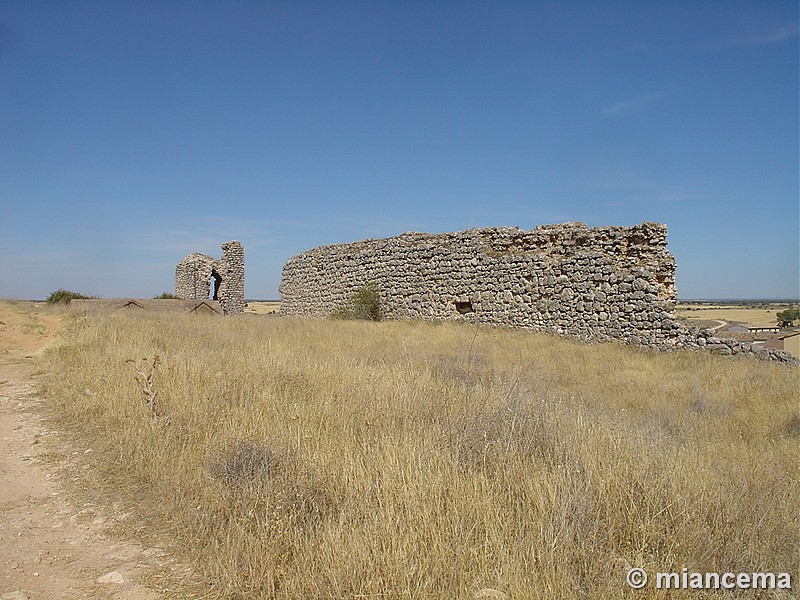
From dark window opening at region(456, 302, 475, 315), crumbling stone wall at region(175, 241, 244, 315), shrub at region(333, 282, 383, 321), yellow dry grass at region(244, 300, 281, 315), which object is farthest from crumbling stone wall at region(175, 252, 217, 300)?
dark window opening at region(456, 302, 475, 315)

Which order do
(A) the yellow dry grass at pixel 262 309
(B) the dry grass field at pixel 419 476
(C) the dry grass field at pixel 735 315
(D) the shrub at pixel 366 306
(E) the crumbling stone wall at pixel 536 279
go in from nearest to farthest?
(B) the dry grass field at pixel 419 476 < (E) the crumbling stone wall at pixel 536 279 < (D) the shrub at pixel 366 306 < (C) the dry grass field at pixel 735 315 < (A) the yellow dry grass at pixel 262 309

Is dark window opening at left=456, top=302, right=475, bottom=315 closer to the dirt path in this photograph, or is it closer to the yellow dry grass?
the yellow dry grass

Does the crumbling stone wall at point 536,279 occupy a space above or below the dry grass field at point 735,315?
above

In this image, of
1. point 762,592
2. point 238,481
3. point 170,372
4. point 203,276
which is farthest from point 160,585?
point 203,276

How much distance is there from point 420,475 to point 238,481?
4.35 feet

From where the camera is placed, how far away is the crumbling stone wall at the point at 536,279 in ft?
43.0

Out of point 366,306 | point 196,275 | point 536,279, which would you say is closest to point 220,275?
point 196,275

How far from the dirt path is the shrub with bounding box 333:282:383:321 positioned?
13484mm

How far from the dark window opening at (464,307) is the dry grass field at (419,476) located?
8.95m

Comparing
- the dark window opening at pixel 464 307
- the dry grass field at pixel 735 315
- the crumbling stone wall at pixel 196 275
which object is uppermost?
the crumbling stone wall at pixel 196 275

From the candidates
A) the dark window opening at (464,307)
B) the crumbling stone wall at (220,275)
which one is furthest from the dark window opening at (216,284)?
the dark window opening at (464,307)

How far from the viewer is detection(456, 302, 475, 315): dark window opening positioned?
55.2 ft

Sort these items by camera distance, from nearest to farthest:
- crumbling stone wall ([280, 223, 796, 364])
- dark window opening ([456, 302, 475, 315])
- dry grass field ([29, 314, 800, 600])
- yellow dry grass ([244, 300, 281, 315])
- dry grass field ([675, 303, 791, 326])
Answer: dry grass field ([29, 314, 800, 600]) < crumbling stone wall ([280, 223, 796, 364]) < dark window opening ([456, 302, 475, 315]) < dry grass field ([675, 303, 791, 326]) < yellow dry grass ([244, 300, 281, 315])

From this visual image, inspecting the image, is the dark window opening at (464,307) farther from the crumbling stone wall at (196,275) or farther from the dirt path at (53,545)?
the crumbling stone wall at (196,275)
